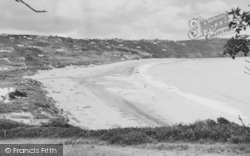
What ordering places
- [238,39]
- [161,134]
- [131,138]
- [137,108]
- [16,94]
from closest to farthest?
[238,39]
[131,138]
[161,134]
[16,94]
[137,108]

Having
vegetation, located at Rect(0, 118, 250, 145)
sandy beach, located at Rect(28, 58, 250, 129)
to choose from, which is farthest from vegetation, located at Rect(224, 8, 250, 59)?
sandy beach, located at Rect(28, 58, 250, 129)

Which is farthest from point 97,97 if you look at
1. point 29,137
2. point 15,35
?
point 15,35

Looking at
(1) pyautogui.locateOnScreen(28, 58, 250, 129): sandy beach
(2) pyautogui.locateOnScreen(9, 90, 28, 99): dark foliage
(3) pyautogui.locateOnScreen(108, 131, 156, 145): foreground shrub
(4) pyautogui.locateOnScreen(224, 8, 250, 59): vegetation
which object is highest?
(4) pyautogui.locateOnScreen(224, 8, 250, 59): vegetation

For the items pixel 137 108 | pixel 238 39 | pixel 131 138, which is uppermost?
pixel 238 39

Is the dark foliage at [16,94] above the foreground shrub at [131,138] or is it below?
below

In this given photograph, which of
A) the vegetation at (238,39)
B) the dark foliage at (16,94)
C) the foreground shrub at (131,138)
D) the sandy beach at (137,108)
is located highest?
the vegetation at (238,39)

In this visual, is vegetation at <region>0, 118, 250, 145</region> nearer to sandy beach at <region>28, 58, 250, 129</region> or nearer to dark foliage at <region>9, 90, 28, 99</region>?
sandy beach at <region>28, 58, 250, 129</region>

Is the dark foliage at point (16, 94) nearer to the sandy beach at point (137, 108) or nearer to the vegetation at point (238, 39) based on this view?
the sandy beach at point (137, 108)

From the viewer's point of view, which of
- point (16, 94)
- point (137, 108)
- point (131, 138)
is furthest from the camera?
point (137, 108)

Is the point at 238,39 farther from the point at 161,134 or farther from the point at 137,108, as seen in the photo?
the point at 137,108

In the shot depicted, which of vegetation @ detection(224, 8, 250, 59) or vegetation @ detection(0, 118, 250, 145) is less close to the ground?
vegetation @ detection(224, 8, 250, 59)

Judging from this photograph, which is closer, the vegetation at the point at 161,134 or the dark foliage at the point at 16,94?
the vegetation at the point at 161,134

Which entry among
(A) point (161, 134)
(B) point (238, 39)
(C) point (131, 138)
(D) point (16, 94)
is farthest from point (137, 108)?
(B) point (238, 39)

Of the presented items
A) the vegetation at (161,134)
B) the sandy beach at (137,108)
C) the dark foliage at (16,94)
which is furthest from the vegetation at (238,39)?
the dark foliage at (16,94)
